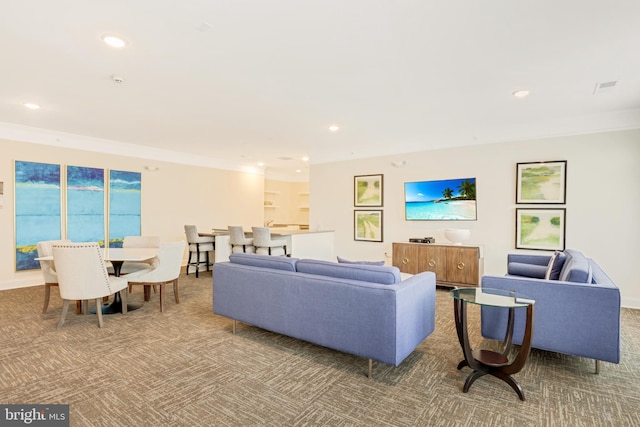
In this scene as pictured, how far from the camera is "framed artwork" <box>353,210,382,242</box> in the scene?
652 cm

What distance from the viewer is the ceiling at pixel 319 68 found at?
229 cm

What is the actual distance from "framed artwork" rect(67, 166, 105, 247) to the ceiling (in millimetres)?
612

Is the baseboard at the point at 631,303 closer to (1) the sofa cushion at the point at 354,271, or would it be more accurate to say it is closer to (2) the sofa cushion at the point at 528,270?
(2) the sofa cushion at the point at 528,270

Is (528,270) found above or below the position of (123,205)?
below

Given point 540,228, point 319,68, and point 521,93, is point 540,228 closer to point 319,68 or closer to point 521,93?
point 521,93

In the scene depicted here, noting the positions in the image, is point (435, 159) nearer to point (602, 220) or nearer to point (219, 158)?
point (602, 220)

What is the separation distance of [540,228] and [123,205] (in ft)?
23.5

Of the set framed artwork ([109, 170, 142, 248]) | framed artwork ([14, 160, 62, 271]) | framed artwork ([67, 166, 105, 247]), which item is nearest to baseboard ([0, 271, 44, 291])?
framed artwork ([14, 160, 62, 271])

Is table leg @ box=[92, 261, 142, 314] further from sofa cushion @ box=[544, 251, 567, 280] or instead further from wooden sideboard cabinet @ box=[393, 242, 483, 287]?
sofa cushion @ box=[544, 251, 567, 280]

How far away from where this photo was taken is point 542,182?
16.1 ft

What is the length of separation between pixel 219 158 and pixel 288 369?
247 inches

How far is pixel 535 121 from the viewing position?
191 inches

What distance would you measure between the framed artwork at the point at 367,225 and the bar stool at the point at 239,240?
6.96 feet

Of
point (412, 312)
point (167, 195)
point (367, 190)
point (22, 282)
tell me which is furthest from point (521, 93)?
point (22, 282)
